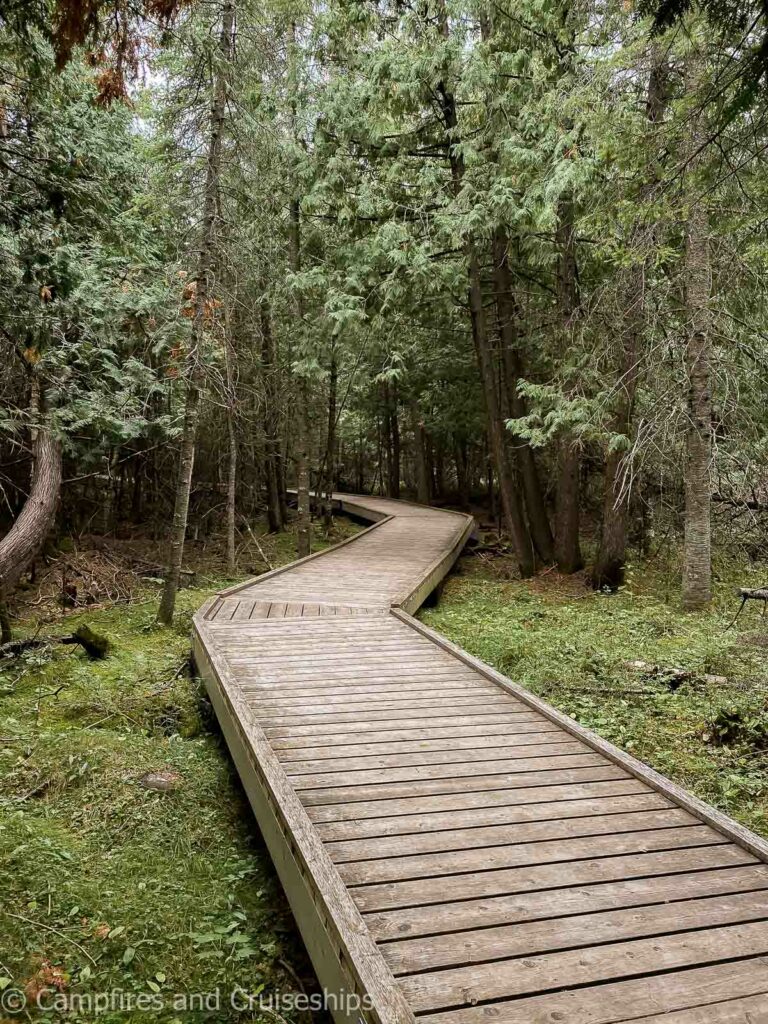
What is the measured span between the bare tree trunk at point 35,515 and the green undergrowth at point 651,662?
19.4 feet

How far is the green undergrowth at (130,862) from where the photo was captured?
3.20 metres

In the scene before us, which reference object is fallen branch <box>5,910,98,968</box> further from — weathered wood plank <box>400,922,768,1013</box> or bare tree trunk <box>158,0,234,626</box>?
bare tree trunk <box>158,0,234,626</box>

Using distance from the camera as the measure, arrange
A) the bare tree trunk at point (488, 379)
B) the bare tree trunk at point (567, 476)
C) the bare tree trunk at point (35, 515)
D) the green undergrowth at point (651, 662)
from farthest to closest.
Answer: the bare tree trunk at point (488, 379) < the bare tree trunk at point (567, 476) < the bare tree trunk at point (35, 515) < the green undergrowth at point (651, 662)

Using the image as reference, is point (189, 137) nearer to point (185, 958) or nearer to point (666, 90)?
point (666, 90)

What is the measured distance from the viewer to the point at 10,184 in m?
5.54

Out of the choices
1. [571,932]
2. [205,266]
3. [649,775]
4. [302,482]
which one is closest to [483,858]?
[571,932]

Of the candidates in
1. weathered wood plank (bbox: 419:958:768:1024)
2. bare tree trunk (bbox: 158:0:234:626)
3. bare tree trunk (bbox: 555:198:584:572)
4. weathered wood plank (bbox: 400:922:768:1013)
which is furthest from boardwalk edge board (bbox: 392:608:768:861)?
bare tree trunk (bbox: 555:198:584:572)

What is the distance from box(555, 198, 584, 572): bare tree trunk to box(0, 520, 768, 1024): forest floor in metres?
2.35

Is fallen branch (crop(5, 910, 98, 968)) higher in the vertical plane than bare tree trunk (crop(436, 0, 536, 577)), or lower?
lower

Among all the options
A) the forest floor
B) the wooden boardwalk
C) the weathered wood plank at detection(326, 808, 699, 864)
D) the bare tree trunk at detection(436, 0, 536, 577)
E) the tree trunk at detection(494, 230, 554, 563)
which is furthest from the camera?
the tree trunk at detection(494, 230, 554, 563)

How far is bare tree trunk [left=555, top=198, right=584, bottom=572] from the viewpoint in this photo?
11.0m

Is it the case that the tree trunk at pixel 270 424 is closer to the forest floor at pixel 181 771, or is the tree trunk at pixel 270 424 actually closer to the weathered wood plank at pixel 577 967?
the forest floor at pixel 181 771

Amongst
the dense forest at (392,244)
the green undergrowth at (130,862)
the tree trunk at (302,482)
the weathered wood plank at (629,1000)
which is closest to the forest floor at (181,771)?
the green undergrowth at (130,862)

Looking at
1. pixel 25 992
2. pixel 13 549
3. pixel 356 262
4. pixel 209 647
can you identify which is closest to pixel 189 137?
pixel 356 262
